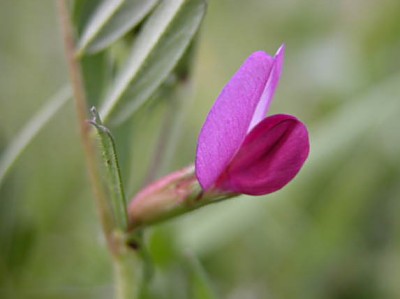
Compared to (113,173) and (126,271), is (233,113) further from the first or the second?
(126,271)

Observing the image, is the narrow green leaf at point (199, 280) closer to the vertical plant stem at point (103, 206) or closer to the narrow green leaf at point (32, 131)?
the vertical plant stem at point (103, 206)

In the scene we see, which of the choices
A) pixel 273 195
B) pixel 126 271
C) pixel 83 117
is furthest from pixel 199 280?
pixel 273 195

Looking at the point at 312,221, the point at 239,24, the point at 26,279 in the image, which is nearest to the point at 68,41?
the point at 26,279

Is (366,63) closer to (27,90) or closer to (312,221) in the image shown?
(312,221)

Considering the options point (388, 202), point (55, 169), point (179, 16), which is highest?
point (179, 16)

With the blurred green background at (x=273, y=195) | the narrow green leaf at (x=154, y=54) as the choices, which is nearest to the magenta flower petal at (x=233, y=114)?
the narrow green leaf at (x=154, y=54)

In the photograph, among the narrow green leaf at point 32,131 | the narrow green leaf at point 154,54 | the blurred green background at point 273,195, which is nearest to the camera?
the narrow green leaf at point 154,54
